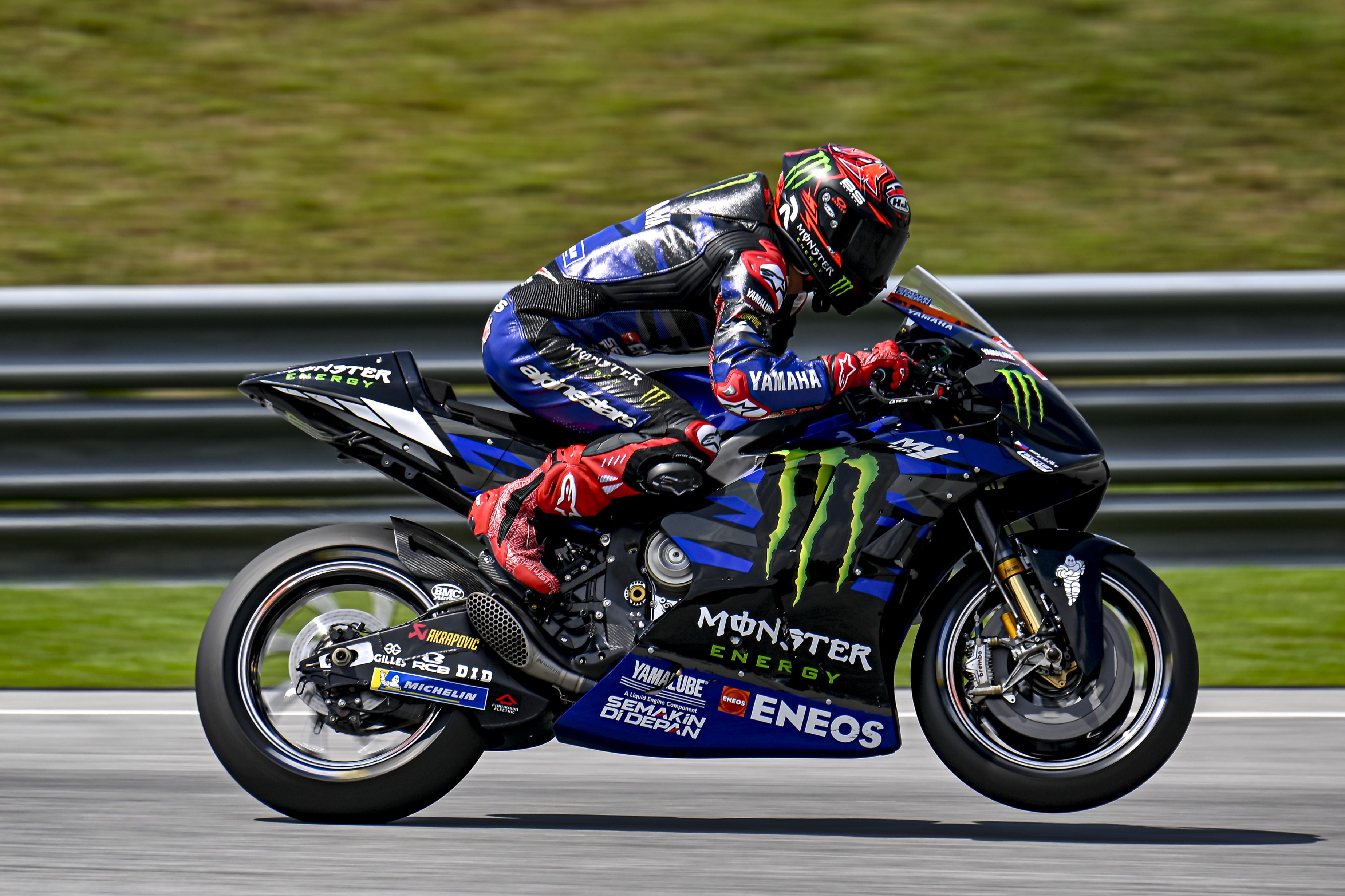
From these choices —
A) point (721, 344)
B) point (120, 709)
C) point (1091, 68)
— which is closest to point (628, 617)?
point (721, 344)

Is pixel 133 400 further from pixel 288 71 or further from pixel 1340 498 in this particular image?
pixel 1340 498

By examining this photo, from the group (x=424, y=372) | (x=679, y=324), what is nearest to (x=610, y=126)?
(x=424, y=372)

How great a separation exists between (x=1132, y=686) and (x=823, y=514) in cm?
92

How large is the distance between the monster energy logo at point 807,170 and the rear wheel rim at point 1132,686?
1181 mm

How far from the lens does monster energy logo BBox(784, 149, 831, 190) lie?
4449 mm

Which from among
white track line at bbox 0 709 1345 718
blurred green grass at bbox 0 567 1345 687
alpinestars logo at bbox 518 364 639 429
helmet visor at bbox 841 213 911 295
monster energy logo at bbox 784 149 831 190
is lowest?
blurred green grass at bbox 0 567 1345 687

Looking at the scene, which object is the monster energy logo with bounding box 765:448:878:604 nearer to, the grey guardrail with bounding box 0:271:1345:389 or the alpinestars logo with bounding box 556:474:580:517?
the alpinestars logo with bounding box 556:474:580:517

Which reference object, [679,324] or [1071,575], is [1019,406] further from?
[679,324]

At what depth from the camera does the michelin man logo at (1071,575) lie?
431 cm

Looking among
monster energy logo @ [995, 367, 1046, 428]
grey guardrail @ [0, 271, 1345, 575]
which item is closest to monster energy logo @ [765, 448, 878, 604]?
monster energy logo @ [995, 367, 1046, 428]

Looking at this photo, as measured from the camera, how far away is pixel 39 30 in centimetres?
955

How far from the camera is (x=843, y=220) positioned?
4.39 m

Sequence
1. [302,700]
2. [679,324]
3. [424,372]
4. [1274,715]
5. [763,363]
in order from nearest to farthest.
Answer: [763,363] → [302,700] → [679,324] → [1274,715] → [424,372]

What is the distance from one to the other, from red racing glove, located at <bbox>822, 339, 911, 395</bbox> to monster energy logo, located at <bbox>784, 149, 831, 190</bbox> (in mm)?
501
